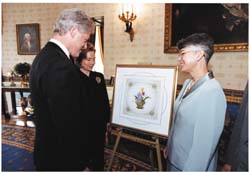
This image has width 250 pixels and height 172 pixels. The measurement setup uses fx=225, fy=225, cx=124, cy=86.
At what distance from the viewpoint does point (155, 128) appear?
190 centimetres

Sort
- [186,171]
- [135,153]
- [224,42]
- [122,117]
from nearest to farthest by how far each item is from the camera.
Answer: [186,171] < [122,117] < [224,42] < [135,153]

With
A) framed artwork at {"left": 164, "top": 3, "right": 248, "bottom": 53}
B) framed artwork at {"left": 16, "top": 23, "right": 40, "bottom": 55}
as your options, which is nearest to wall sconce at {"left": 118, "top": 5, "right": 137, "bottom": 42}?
framed artwork at {"left": 164, "top": 3, "right": 248, "bottom": 53}

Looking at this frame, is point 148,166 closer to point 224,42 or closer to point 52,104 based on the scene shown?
point 224,42

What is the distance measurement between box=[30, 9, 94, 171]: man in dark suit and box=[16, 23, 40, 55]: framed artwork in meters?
4.09

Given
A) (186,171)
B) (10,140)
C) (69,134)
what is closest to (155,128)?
(186,171)

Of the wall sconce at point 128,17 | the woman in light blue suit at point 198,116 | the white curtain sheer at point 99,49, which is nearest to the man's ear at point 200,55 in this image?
the woman in light blue suit at point 198,116

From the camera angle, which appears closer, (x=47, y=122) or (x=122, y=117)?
(x=47, y=122)

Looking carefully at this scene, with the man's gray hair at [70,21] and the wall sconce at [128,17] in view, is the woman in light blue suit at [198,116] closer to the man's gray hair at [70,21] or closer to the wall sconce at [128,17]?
the man's gray hair at [70,21]

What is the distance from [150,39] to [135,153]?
1.61 metres

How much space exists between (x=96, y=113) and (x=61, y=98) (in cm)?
82

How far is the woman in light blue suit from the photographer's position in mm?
1276

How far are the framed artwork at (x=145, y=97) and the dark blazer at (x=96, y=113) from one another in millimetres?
161

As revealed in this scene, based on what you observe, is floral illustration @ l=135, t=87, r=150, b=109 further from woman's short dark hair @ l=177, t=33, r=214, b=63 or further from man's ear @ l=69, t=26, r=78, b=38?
man's ear @ l=69, t=26, r=78, b=38

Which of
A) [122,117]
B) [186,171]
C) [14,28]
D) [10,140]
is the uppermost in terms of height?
[14,28]
